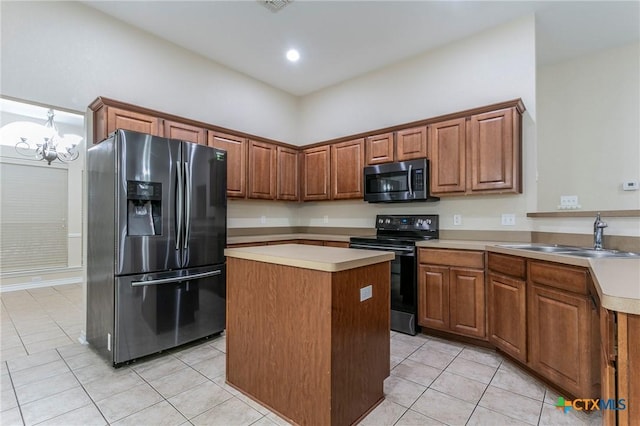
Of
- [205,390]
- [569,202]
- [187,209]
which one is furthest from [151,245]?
[569,202]

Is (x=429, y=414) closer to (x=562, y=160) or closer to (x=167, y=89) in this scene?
(x=562, y=160)

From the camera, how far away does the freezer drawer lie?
7.98 ft

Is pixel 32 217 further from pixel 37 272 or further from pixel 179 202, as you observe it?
pixel 179 202

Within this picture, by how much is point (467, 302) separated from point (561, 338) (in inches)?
34.9

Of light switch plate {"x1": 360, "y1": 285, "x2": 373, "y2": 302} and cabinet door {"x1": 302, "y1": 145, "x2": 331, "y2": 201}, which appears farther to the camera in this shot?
cabinet door {"x1": 302, "y1": 145, "x2": 331, "y2": 201}

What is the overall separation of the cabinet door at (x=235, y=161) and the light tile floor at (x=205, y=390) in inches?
70.0

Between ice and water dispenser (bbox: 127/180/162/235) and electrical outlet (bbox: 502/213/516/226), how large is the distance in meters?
3.32

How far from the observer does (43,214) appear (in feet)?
18.2

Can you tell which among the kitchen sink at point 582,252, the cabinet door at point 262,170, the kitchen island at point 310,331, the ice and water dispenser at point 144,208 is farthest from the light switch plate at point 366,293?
the cabinet door at point 262,170

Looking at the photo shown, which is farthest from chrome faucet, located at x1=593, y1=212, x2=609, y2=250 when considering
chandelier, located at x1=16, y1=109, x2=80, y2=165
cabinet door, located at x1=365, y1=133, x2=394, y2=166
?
chandelier, located at x1=16, y1=109, x2=80, y2=165

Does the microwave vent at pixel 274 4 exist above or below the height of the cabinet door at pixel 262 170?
above

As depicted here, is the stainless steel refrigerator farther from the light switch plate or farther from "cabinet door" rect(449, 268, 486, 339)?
"cabinet door" rect(449, 268, 486, 339)

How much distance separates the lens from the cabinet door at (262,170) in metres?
4.07

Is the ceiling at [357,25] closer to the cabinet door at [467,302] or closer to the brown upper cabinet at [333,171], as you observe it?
the brown upper cabinet at [333,171]
